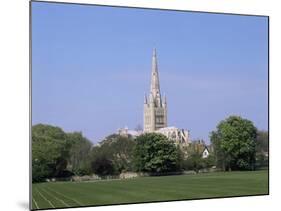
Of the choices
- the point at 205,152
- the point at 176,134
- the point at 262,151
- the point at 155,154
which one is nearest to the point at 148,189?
the point at 155,154

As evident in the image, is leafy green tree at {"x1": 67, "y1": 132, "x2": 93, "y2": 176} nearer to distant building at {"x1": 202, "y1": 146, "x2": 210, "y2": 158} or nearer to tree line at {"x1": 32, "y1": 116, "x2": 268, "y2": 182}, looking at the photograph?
tree line at {"x1": 32, "y1": 116, "x2": 268, "y2": 182}

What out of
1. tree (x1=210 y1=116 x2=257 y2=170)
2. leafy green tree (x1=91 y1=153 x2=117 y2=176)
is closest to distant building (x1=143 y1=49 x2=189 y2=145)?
tree (x1=210 y1=116 x2=257 y2=170)

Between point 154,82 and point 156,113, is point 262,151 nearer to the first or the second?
point 156,113

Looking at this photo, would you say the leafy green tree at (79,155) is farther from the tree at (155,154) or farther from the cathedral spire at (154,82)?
the cathedral spire at (154,82)

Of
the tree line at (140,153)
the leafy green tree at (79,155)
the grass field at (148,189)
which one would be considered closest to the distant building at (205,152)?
the tree line at (140,153)

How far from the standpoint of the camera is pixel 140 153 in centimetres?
1026

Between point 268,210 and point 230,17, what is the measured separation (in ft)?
9.73

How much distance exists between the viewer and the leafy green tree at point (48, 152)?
945cm

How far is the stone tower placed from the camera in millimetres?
10062

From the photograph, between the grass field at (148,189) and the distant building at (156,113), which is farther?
the distant building at (156,113)

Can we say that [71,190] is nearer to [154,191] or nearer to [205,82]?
[154,191]

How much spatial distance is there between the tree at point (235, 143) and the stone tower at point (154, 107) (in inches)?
33.8

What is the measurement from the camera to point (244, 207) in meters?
9.94

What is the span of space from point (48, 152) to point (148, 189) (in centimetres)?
160
